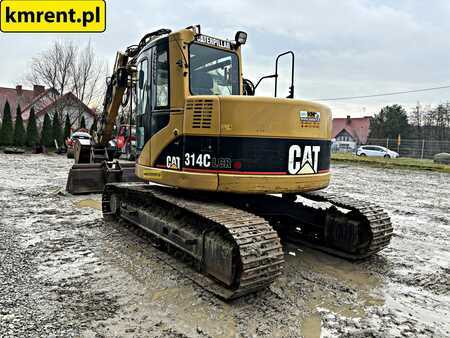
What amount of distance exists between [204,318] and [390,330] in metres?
1.67

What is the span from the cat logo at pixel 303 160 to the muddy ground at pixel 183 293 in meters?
1.25

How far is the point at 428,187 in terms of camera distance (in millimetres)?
13375

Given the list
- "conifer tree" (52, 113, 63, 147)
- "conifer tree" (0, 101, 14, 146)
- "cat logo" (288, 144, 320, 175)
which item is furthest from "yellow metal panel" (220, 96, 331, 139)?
"conifer tree" (0, 101, 14, 146)

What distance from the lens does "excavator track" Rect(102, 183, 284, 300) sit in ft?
12.0

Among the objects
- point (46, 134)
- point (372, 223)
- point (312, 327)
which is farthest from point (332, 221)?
point (46, 134)

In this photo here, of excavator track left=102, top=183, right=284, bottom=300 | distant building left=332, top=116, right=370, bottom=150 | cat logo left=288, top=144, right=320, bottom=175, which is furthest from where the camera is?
distant building left=332, top=116, right=370, bottom=150

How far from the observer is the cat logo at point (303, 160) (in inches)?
178

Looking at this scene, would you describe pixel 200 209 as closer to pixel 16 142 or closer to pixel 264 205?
pixel 264 205

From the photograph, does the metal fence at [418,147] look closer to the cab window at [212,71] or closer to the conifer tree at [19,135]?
the cab window at [212,71]

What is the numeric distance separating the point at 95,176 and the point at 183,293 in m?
6.66

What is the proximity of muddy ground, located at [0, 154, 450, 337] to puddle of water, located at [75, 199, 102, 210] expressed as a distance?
5.38 ft

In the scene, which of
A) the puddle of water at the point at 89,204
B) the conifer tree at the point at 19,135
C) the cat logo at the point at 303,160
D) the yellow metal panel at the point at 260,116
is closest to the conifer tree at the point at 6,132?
the conifer tree at the point at 19,135

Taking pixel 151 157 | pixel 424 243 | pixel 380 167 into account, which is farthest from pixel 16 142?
pixel 424 243

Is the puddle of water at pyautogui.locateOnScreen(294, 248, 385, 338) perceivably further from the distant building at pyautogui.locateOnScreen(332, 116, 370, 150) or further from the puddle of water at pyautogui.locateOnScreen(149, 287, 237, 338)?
the distant building at pyautogui.locateOnScreen(332, 116, 370, 150)
